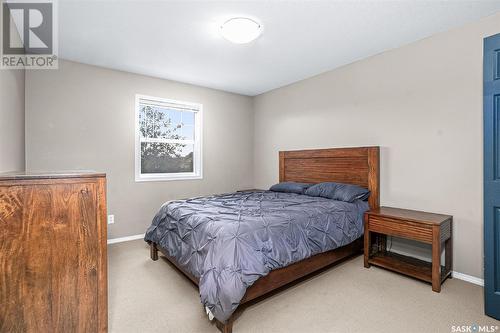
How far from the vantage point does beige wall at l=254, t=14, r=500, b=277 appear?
242cm

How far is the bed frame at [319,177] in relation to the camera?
2018 mm

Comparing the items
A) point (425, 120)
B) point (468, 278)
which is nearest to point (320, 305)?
point (468, 278)

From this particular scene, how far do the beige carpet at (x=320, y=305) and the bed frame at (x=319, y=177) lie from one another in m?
0.14

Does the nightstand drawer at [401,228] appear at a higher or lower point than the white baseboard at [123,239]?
higher

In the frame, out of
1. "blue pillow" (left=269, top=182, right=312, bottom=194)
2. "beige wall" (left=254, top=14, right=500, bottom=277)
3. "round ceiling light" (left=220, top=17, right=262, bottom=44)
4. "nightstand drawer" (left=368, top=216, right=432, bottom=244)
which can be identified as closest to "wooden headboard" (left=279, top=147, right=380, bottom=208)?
"beige wall" (left=254, top=14, right=500, bottom=277)

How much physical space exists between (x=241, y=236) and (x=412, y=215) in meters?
1.90

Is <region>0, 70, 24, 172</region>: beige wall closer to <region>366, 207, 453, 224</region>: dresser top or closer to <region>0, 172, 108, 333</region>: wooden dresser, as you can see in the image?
<region>0, 172, 108, 333</region>: wooden dresser

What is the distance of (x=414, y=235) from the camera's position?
240 centimetres

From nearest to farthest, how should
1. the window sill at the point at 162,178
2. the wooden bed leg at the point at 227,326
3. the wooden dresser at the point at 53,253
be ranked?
1. the wooden dresser at the point at 53,253
2. the wooden bed leg at the point at 227,326
3. the window sill at the point at 162,178

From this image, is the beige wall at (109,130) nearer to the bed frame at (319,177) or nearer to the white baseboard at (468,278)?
the bed frame at (319,177)

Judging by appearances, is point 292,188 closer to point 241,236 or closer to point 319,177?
point 319,177

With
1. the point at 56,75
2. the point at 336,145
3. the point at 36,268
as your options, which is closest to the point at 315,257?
the point at 336,145

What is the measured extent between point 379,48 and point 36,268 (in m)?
3.78

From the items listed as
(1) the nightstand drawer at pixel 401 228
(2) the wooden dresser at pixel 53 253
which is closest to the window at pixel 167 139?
(2) the wooden dresser at pixel 53 253
